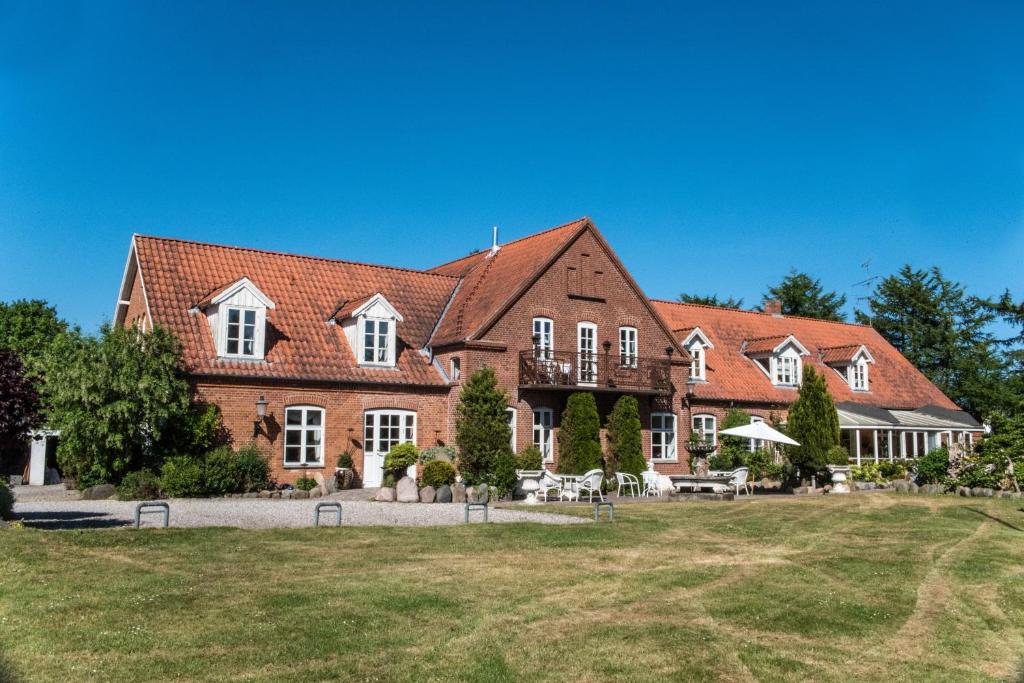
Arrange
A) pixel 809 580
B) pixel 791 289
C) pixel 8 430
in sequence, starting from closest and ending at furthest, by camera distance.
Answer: pixel 809 580, pixel 8 430, pixel 791 289

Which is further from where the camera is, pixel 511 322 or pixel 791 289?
pixel 791 289

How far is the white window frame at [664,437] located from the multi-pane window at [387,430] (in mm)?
8914

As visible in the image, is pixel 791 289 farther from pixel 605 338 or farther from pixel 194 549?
pixel 194 549

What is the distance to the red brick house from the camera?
2633 centimetres

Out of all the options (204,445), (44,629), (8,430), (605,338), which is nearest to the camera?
(44,629)

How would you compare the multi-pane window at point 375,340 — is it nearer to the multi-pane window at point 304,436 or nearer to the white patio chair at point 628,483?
the multi-pane window at point 304,436

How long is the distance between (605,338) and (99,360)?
15997mm

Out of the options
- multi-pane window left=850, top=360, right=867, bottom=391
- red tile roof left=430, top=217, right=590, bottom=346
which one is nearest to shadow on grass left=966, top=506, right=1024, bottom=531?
red tile roof left=430, top=217, right=590, bottom=346

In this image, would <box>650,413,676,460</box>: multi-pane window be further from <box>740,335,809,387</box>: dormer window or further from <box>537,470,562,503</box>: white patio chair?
<box>537,470,562,503</box>: white patio chair

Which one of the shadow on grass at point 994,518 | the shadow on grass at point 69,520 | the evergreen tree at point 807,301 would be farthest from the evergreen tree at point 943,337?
the shadow on grass at point 69,520

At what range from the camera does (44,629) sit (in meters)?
9.58

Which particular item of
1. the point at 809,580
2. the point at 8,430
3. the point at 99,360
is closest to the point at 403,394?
the point at 99,360

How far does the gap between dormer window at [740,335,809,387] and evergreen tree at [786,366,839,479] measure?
234 inches

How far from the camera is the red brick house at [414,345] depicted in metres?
26.3
